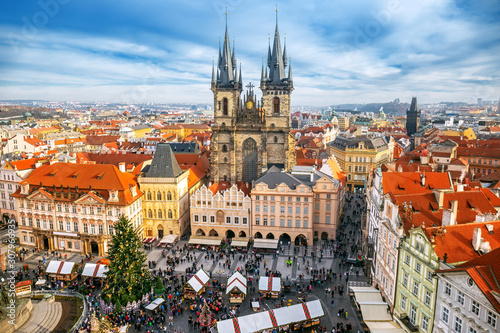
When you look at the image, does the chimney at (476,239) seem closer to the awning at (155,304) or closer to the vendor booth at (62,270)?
the awning at (155,304)

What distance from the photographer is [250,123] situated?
83000 mm

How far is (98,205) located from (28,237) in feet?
50.9

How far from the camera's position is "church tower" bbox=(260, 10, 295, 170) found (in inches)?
3219

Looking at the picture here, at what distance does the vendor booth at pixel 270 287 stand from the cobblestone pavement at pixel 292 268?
32.8 inches

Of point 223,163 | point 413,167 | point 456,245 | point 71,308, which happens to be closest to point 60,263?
point 71,308

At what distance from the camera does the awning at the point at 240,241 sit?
6127 centimetres

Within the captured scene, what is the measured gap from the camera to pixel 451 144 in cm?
9344

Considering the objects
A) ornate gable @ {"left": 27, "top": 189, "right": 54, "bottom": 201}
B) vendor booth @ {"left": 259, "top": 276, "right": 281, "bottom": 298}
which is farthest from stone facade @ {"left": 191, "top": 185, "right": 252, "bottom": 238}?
ornate gable @ {"left": 27, "top": 189, "right": 54, "bottom": 201}

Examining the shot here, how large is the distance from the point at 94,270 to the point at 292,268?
2751 cm

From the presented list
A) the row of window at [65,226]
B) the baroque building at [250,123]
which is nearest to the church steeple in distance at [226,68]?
the baroque building at [250,123]

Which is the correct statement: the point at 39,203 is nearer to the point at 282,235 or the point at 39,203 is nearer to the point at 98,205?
the point at 98,205

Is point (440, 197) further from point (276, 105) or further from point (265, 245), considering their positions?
point (276, 105)

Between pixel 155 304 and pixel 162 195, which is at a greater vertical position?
pixel 162 195

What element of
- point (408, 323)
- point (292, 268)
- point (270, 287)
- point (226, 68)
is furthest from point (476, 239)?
point (226, 68)
